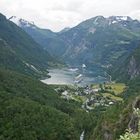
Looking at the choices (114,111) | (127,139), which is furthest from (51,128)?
(127,139)

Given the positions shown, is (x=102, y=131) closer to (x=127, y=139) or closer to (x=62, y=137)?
(x=62, y=137)

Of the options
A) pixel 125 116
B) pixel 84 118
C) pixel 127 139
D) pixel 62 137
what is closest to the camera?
pixel 127 139

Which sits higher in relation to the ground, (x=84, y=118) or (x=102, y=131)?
(x=84, y=118)

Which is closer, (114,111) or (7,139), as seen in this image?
(114,111)

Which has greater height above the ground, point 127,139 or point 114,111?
point 114,111

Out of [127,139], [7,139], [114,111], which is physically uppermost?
[114,111]

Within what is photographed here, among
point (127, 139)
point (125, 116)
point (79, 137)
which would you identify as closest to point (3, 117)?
point (79, 137)

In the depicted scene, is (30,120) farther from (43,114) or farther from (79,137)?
(79,137)

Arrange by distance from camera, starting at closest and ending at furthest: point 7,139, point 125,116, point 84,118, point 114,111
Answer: point 125,116
point 114,111
point 7,139
point 84,118

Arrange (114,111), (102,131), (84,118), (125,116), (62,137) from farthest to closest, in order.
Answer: (84,118) → (62,137) → (114,111) → (102,131) → (125,116)
